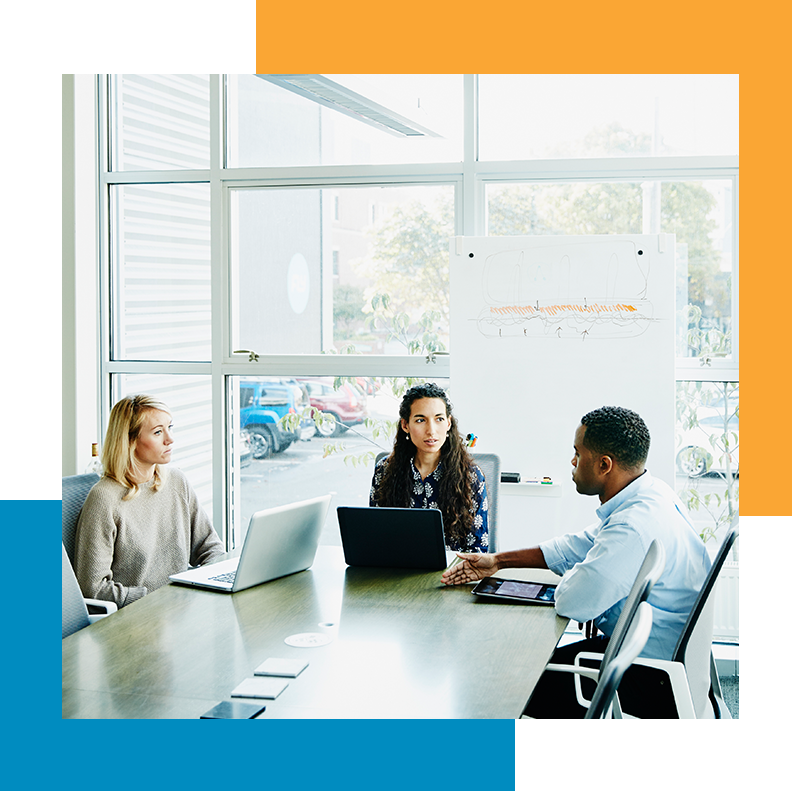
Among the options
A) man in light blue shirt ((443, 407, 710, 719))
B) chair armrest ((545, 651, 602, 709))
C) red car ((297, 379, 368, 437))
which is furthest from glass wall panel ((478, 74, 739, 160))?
chair armrest ((545, 651, 602, 709))

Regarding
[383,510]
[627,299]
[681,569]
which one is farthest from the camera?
[627,299]

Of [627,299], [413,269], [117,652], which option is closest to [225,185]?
[413,269]

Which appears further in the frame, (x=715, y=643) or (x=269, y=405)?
(x=269, y=405)

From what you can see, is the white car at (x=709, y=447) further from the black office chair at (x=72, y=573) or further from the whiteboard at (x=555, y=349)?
the black office chair at (x=72, y=573)

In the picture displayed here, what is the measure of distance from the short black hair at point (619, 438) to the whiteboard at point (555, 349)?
133cm

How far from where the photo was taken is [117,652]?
81.3 inches

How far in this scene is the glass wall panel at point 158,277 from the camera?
4.61 metres

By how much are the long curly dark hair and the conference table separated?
63 cm

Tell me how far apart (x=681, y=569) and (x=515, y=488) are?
156cm

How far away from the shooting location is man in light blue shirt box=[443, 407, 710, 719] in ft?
7.52

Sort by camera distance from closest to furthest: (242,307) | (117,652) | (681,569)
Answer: (117,652) → (681,569) → (242,307)

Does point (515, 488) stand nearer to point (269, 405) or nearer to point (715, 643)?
point (715, 643)

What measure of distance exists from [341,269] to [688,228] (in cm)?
169

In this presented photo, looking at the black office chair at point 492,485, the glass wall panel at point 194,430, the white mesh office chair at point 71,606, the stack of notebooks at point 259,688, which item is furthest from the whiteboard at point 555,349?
the stack of notebooks at point 259,688
